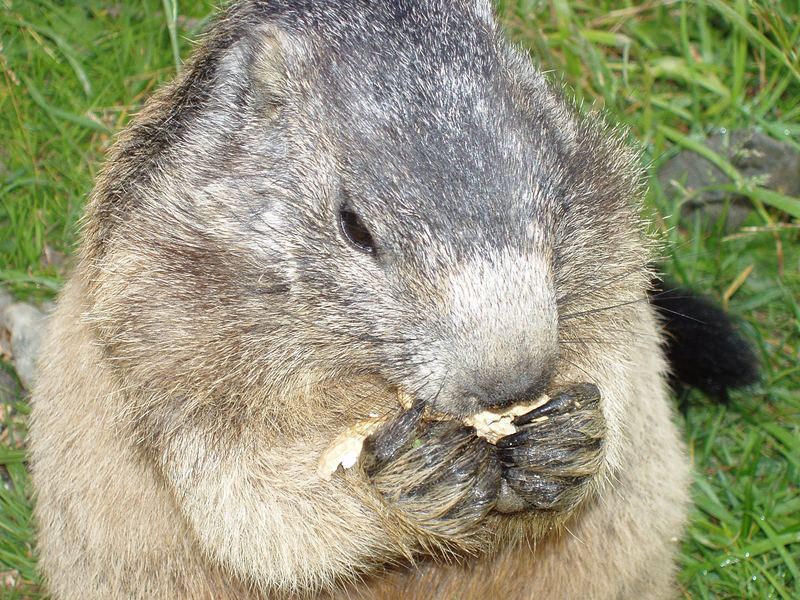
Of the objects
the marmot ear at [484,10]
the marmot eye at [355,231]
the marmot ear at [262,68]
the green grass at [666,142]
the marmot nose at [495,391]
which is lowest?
the green grass at [666,142]

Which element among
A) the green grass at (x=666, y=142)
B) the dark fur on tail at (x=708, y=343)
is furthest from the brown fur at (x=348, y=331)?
the green grass at (x=666, y=142)

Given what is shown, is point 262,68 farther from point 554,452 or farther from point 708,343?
point 708,343

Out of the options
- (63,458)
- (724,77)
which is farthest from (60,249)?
(724,77)

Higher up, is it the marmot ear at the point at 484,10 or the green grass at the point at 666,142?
the marmot ear at the point at 484,10

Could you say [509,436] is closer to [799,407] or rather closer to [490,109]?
[490,109]

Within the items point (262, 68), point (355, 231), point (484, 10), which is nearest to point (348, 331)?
point (355, 231)

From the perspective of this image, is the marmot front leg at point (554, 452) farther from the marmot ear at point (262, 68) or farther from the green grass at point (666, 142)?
the green grass at point (666, 142)
